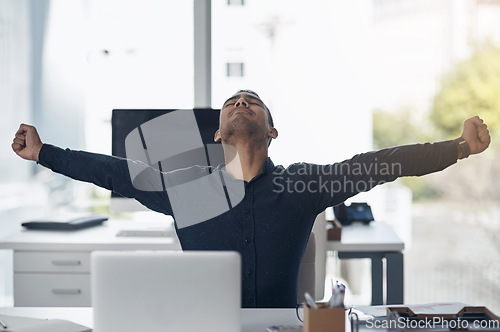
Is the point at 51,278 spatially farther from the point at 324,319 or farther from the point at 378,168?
the point at 324,319

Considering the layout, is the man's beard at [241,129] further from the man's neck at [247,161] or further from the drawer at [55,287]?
the drawer at [55,287]

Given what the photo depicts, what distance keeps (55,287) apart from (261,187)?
1054 millimetres

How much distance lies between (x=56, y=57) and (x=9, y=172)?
0.86 m

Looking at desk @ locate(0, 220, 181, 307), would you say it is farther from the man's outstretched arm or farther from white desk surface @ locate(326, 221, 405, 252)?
the man's outstretched arm

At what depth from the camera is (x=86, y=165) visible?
1.79 m

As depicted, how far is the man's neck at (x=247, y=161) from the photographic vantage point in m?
1.93

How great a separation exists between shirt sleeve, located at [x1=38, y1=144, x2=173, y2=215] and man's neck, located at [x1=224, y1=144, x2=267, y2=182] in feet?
0.75

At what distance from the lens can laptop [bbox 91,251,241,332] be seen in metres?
1.12


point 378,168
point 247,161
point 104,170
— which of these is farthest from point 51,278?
point 378,168

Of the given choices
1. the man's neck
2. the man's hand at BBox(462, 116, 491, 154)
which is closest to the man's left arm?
the man's hand at BBox(462, 116, 491, 154)

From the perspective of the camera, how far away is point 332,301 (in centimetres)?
122

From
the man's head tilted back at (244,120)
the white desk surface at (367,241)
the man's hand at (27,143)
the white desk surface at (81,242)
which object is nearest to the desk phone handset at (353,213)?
the white desk surface at (367,241)

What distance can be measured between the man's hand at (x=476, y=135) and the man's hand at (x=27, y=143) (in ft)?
3.69


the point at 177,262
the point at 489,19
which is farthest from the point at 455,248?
the point at 177,262
